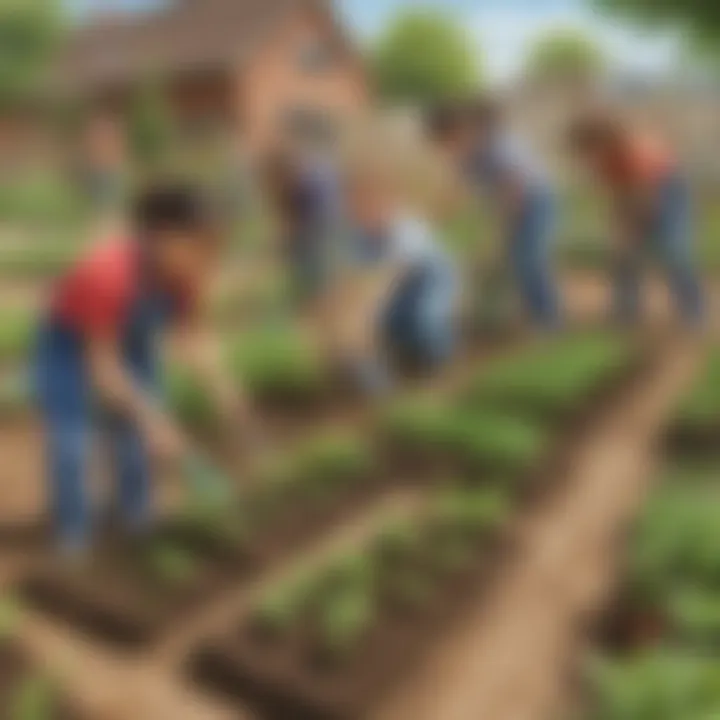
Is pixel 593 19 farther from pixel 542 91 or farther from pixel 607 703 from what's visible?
pixel 607 703

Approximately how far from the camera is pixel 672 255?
1.93 m

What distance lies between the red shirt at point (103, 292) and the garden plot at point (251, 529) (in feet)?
1.02

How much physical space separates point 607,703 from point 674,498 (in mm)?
492

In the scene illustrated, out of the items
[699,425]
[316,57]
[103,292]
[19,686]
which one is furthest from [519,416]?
[19,686]

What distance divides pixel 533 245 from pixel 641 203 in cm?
19

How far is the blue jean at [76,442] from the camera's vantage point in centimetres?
153

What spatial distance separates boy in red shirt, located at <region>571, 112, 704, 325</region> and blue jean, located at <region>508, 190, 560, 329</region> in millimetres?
105

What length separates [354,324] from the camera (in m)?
1.79

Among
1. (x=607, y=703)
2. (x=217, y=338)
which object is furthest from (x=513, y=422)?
(x=607, y=703)

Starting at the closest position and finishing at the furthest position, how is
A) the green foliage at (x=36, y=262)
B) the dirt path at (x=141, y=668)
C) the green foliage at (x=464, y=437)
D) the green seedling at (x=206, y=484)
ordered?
1. the dirt path at (x=141, y=668)
2. the green foliage at (x=36, y=262)
3. the green seedling at (x=206, y=484)
4. the green foliage at (x=464, y=437)

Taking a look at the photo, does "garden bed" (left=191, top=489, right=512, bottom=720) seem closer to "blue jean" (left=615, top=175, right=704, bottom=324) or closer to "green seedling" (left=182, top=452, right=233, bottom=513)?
"green seedling" (left=182, top=452, right=233, bottom=513)

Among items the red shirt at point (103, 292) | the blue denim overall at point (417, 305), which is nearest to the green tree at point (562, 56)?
the blue denim overall at point (417, 305)

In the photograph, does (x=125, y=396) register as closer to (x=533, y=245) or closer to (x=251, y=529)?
(x=251, y=529)

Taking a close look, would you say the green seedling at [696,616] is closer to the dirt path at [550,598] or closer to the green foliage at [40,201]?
the dirt path at [550,598]
